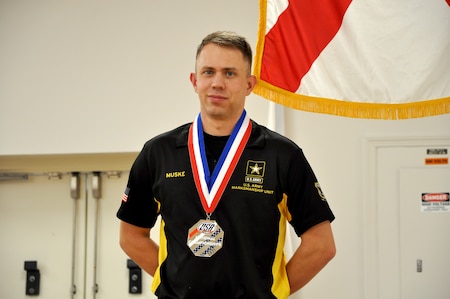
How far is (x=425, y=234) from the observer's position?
14.6 ft

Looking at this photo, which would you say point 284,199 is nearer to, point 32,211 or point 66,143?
point 66,143

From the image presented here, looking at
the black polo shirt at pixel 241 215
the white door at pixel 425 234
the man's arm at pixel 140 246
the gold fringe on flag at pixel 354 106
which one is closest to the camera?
the black polo shirt at pixel 241 215

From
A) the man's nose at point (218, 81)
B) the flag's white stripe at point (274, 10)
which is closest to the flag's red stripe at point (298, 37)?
the flag's white stripe at point (274, 10)

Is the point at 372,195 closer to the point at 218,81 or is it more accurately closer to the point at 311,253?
the point at 311,253

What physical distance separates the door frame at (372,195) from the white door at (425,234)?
0.19 meters

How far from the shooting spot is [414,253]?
14.6 ft

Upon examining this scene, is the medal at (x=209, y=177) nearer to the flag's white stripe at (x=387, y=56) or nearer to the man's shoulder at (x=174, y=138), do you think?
the man's shoulder at (x=174, y=138)

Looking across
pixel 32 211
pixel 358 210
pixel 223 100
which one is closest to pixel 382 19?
pixel 223 100

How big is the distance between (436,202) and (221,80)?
10.1 ft

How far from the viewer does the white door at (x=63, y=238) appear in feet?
15.7

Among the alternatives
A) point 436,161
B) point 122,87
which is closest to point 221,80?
point 122,87

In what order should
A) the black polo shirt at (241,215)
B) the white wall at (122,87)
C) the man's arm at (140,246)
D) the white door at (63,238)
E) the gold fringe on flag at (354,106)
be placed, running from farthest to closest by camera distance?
the white door at (63,238) → the white wall at (122,87) → the gold fringe on flag at (354,106) → the man's arm at (140,246) → the black polo shirt at (241,215)

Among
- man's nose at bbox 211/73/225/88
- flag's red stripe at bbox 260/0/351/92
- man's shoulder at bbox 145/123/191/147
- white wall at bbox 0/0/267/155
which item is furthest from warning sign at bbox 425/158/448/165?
man's nose at bbox 211/73/225/88

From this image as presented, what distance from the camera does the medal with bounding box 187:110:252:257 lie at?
1.79 m
